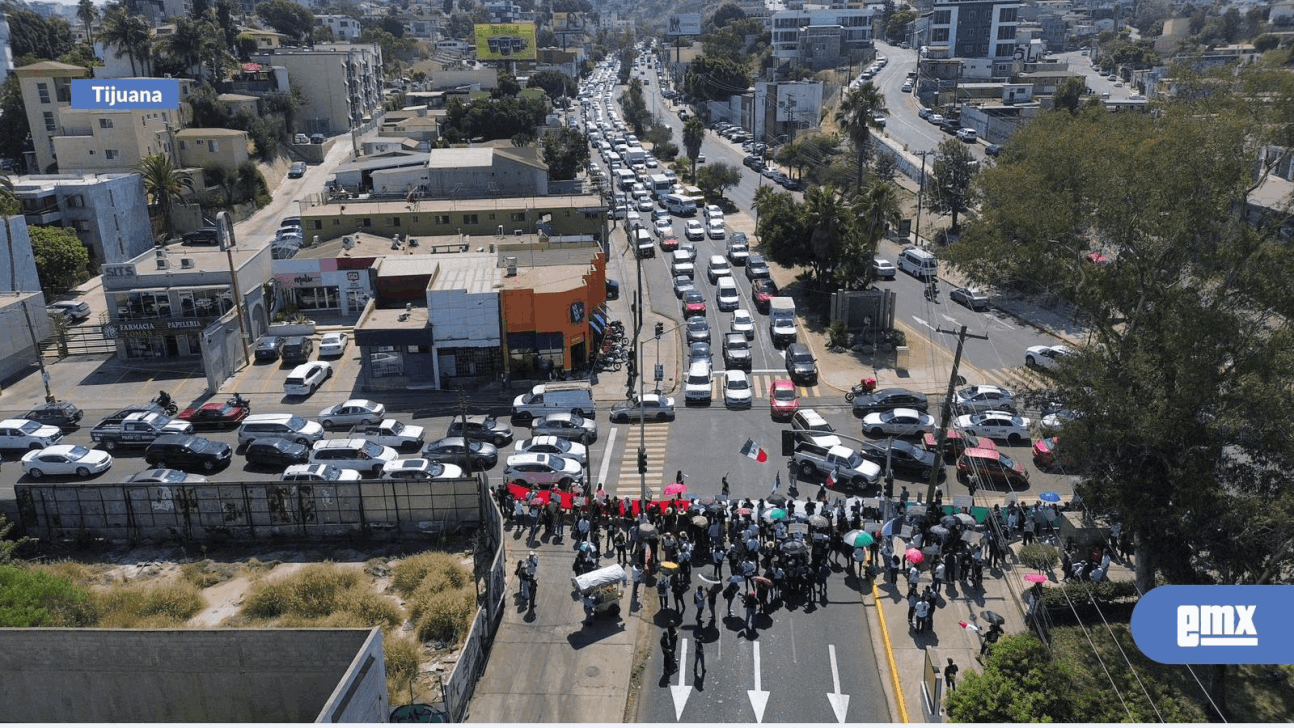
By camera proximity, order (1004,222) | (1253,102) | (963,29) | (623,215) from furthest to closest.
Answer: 1. (963,29)
2. (623,215)
3. (1004,222)
4. (1253,102)

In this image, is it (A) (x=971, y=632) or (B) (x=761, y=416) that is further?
(B) (x=761, y=416)

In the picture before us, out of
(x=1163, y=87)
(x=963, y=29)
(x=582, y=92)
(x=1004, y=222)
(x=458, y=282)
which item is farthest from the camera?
(x=582, y=92)

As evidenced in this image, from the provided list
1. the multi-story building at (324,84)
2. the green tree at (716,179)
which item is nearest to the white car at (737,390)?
the green tree at (716,179)

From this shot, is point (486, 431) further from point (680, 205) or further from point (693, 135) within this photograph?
point (693, 135)

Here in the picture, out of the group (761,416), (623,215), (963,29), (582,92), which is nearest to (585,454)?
(761,416)

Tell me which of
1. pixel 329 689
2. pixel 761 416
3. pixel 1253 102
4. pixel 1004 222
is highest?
pixel 1253 102

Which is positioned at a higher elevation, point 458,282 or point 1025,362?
point 458,282

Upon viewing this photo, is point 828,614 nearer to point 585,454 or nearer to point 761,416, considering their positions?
point 585,454

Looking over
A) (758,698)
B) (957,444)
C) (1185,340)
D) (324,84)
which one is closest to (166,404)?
(758,698)
